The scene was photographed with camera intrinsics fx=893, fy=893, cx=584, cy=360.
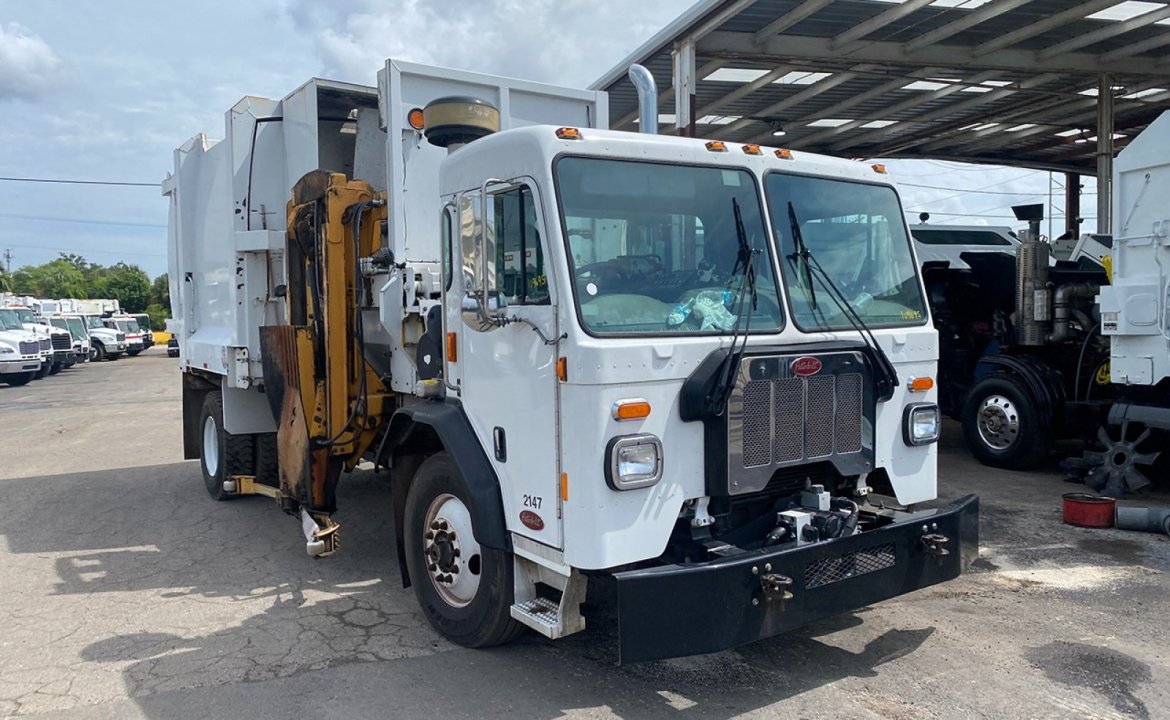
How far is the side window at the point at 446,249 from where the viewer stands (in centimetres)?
439

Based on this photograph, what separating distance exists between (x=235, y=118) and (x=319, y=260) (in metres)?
1.80

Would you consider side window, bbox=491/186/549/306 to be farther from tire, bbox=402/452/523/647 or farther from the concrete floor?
the concrete floor

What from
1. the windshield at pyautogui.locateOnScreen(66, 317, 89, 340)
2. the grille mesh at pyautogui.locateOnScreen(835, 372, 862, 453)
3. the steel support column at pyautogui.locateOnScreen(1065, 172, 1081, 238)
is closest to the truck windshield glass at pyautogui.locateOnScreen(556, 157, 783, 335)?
the grille mesh at pyautogui.locateOnScreen(835, 372, 862, 453)

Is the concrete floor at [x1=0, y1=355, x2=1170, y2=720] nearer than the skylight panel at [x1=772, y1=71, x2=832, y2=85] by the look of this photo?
Yes

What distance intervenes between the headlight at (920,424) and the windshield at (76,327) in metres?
33.8

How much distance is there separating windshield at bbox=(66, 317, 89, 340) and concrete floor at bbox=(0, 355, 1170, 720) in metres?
28.6

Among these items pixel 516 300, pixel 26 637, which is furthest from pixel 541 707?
pixel 26 637

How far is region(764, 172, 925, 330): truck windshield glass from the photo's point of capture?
13.8 feet

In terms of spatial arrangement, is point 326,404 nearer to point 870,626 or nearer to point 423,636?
point 423,636

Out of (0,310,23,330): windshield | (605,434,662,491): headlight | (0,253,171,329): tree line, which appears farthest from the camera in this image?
(0,253,171,329): tree line

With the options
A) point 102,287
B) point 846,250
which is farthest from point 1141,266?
point 102,287

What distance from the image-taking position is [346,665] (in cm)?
439

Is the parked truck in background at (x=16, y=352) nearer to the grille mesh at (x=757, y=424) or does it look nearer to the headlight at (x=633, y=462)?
the headlight at (x=633, y=462)

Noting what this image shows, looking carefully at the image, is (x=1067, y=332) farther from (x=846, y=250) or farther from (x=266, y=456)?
(x=266, y=456)
